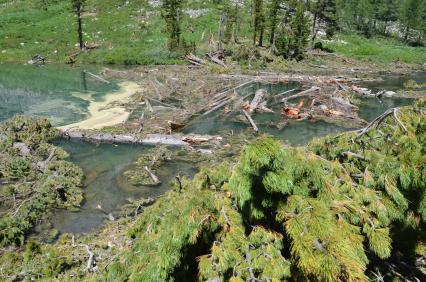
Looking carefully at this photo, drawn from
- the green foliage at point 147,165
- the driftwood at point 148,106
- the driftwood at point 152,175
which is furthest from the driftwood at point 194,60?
the driftwood at point 152,175

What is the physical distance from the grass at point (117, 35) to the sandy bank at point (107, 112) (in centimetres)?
1635

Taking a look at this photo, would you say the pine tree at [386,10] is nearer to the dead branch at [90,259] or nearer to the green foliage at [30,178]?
the green foliage at [30,178]

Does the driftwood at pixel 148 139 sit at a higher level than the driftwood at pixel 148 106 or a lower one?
higher

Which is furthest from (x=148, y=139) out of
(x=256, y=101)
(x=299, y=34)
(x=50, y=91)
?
(x=299, y=34)

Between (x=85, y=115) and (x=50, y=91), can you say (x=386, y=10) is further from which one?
(x=85, y=115)

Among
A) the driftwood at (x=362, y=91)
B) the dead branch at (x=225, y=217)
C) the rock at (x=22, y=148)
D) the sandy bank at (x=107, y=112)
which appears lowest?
the sandy bank at (x=107, y=112)

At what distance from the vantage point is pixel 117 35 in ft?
191

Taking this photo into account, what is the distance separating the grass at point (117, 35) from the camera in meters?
51.4

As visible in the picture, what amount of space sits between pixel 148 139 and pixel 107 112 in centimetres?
737

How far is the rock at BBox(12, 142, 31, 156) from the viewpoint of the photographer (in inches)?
743

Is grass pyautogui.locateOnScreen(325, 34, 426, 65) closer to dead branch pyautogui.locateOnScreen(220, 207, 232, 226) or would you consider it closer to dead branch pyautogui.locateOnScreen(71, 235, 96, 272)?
dead branch pyautogui.locateOnScreen(71, 235, 96, 272)

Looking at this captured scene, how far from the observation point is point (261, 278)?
4.51 meters

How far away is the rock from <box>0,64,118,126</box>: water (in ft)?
15.0

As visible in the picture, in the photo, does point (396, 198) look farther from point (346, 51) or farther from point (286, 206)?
point (346, 51)
